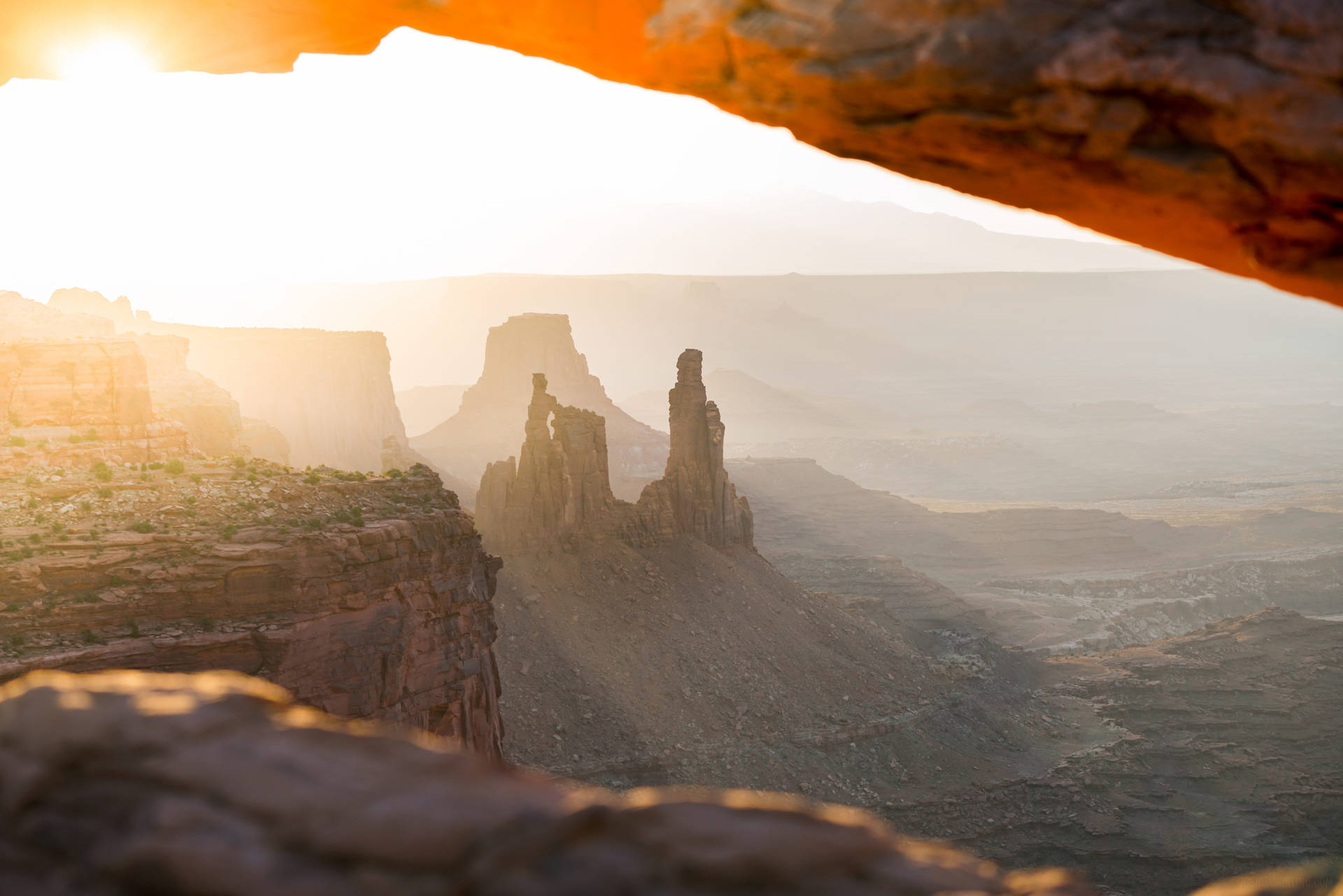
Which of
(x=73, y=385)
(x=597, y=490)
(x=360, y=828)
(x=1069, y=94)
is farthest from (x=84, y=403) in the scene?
(x=360, y=828)

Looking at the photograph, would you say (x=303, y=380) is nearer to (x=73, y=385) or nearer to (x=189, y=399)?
(x=189, y=399)

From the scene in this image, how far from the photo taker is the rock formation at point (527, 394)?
317 ft

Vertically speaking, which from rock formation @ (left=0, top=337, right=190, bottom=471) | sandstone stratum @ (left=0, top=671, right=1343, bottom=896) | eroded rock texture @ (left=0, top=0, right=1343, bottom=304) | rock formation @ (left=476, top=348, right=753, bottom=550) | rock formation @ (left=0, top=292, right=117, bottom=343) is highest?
rock formation @ (left=0, top=292, right=117, bottom=343)

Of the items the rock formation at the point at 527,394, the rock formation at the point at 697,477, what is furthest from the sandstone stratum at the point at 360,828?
the rock formation at the point at 527,394

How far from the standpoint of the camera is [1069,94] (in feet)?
26.0

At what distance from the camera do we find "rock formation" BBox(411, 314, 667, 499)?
9656cm

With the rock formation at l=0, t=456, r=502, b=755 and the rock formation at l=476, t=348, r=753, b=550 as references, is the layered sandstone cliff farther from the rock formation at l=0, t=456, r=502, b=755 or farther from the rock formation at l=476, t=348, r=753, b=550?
the rock formation at l=0, t=456, r=502, b=755

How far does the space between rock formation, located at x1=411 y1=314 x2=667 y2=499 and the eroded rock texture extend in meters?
84.8

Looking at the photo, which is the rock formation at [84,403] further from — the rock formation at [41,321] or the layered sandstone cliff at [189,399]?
the rock formation at [41,321]

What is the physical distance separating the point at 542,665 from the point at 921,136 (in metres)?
35.8

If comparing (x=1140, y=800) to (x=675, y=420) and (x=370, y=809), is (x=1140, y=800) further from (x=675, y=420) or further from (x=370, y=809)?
(x=370, y=809)

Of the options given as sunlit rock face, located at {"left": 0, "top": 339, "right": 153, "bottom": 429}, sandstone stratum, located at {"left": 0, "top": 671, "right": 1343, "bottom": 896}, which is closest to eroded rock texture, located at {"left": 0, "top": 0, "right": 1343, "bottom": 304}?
sandstone stratum, located at {"left": 0, "top": 671, "right": 1343, "bottom": 896}

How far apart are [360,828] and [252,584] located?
18.3 meters

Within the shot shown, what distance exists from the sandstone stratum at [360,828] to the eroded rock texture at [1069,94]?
4979 millimetres
